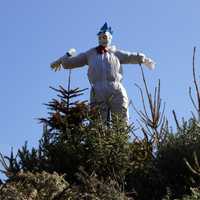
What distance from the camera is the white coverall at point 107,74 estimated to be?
11.2m

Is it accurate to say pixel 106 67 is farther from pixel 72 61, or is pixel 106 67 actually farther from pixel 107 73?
pixel 72 61

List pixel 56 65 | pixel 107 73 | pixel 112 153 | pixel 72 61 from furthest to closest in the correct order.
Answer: pixel 56 65, pixel 72 61, pixel 107 73, pixel 112 153

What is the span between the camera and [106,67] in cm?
1160

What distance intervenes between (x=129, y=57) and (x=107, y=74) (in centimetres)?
57

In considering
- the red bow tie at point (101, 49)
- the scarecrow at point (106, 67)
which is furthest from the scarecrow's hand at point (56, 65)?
the red bow tie at point (101, 49)

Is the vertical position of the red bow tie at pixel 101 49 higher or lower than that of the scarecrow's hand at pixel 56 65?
higher

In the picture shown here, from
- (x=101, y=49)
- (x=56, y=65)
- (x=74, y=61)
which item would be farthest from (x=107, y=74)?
(x=56, y=65)

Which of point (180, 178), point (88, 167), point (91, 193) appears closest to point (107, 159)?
point (88, 167)

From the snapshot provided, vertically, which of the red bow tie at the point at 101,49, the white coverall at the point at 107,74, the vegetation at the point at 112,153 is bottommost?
the vegetation at the point at 112,153

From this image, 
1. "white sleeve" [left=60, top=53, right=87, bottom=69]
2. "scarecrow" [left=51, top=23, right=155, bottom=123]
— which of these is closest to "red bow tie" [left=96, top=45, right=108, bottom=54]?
"scarecrow" [left=51, top=23, right=155, bottom=123]

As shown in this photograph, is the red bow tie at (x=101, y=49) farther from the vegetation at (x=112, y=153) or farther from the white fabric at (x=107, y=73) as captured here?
the vegetation at (x=112, y=153)

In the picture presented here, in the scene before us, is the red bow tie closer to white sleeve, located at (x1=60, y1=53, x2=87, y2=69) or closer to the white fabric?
the white fabric

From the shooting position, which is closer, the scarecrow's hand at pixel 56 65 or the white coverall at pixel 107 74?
the white coverall at pixel 107 74

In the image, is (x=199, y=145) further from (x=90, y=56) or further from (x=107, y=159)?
(x=90, y=56)
